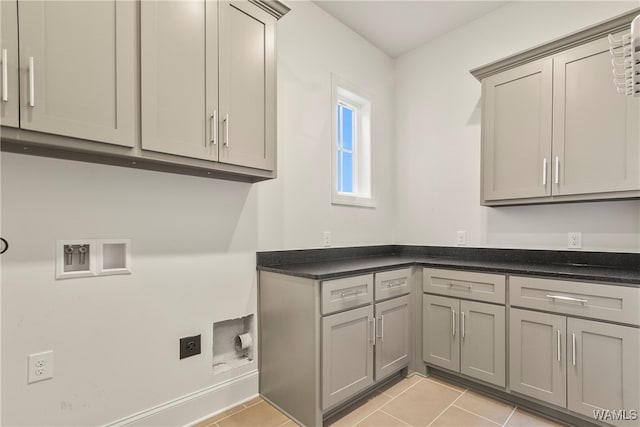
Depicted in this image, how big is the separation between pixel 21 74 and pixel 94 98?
0.22 meters

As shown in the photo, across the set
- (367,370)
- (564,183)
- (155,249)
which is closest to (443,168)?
(564,183)

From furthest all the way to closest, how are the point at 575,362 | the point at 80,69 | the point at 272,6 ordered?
the point at 272,6
the point at 575,362
the point at 80,69

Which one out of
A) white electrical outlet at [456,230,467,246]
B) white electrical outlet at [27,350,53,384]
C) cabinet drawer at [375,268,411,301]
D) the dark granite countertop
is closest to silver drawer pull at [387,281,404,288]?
cabinet drawer at [375,268,411,301]

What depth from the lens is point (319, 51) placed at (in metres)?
2.66

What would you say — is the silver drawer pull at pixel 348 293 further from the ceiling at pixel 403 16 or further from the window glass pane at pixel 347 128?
the ceiling at pixel 403 16

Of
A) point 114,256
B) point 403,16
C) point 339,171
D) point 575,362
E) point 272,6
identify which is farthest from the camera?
point 339,171

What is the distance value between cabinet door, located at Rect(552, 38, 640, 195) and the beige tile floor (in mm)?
1446

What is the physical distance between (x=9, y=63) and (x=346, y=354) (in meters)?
2.03

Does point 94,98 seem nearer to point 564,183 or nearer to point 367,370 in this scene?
point 367,370

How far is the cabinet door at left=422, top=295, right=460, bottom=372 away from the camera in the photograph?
7.54 ft

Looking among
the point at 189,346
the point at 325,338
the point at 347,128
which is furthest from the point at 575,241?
the point at 189,346

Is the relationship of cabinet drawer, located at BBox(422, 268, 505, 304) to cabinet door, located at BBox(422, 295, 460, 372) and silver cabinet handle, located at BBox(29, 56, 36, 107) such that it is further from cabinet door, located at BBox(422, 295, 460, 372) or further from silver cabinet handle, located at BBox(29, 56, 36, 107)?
silver cabinet handle, located at BBox(29, 56, 36, 107)

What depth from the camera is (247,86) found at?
1819 mm

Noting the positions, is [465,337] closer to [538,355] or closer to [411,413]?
[538,355]
